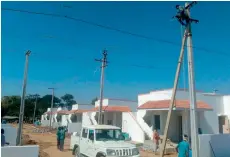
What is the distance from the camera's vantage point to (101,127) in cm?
1263

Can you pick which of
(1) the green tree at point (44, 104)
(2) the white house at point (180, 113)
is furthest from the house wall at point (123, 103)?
(1) the green tree at point (44, 104)

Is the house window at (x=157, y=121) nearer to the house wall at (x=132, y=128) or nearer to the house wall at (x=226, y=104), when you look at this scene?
the house wall at (x=132, y=128)

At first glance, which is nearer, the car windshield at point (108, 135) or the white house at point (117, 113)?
the car windshield at point (108, 135)

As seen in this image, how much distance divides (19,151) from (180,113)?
15942 mm

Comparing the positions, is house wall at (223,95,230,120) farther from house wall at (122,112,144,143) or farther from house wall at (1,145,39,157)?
house wall at (1,145,39,157)

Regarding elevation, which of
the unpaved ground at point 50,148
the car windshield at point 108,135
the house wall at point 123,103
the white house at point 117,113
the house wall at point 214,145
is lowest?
the unpaved ground at point 50,148

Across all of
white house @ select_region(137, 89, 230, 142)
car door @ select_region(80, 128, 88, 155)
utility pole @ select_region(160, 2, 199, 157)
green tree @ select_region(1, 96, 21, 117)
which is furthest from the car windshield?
green tree @ select_region(1, 96, 21, 117)

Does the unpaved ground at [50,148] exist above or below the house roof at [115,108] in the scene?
below

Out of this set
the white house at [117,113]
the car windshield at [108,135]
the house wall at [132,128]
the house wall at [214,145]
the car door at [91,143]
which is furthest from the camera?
the white house at [117,113]

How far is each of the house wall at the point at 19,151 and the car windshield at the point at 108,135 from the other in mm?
4156

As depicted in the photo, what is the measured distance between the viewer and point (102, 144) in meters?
11.2

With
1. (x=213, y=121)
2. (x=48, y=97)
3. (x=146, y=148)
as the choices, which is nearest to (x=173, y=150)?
(x=146, y=148)

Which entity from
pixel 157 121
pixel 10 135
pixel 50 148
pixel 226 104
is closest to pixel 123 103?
pixel 157 121

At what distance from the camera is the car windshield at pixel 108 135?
12047 millimetres
